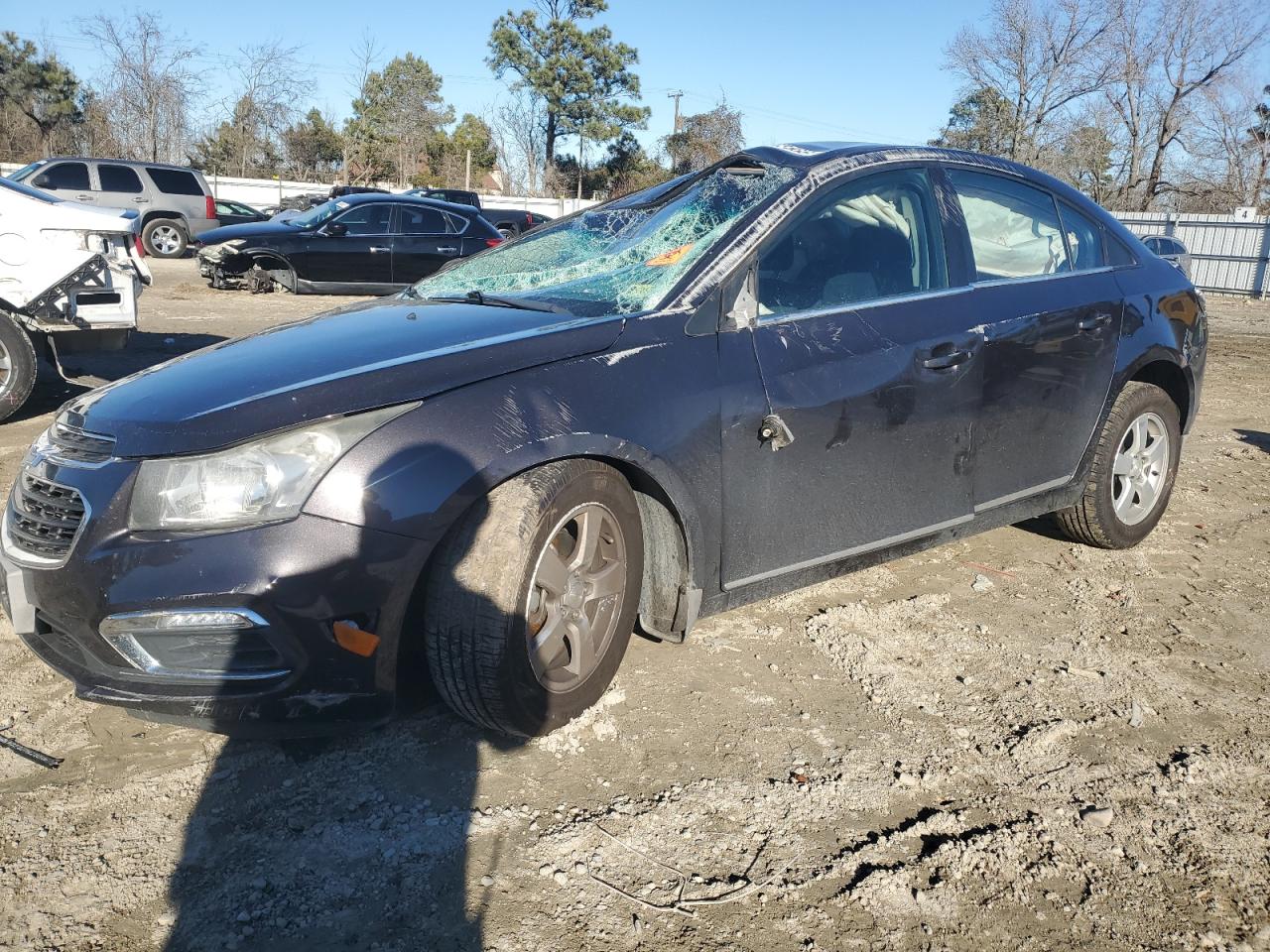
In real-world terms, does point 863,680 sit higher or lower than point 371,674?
lower

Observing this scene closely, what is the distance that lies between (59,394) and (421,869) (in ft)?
22.1

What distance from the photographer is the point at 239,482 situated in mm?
2262

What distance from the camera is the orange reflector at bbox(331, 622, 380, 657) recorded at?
2.27 meters

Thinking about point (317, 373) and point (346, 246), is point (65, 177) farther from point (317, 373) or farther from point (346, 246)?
point (317, 373)

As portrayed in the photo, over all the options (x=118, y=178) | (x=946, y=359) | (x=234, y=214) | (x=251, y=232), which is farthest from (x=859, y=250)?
(x=234, y=214)

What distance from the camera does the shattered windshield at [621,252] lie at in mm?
2988

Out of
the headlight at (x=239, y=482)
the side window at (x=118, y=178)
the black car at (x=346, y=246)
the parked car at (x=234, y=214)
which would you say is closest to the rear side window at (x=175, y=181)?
the side window at (x=118, y=178)

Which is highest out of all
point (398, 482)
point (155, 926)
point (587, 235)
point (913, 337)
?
point (587, 235)

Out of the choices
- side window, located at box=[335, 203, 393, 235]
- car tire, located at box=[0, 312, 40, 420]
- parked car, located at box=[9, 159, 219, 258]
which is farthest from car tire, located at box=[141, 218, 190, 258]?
car tire, located at box=[0, 312, 40, 420]

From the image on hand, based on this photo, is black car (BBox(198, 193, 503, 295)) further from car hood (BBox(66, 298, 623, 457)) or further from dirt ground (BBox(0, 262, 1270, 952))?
dirt ground (BBox(0, 262, 1270, 952))

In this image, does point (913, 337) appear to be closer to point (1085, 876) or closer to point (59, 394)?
point (1085, 876)

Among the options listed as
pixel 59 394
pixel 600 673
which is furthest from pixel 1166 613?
pixel 59 394

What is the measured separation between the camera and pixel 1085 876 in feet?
7.12

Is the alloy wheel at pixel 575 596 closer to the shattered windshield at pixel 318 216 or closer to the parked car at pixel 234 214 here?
the shattered windshield at pixel 318 216
